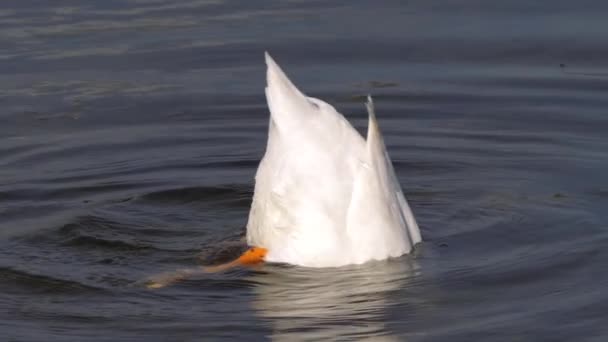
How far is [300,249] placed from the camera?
632 cm

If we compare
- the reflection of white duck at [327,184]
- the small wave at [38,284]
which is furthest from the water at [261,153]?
the reflection of white duck at [327,184]

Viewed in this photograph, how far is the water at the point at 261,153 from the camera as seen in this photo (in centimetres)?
589

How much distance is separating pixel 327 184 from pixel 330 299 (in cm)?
55

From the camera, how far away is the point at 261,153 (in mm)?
8430

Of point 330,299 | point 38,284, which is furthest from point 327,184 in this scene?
point 38,284

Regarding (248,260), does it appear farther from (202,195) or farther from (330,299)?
(202,195)

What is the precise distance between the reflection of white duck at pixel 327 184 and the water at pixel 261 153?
136 millimetres

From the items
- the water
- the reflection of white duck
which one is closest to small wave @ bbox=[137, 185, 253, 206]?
the water

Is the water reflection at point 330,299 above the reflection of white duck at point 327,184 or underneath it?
underneath

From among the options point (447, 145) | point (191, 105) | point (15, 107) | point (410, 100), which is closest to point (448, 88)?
point (410, 100)

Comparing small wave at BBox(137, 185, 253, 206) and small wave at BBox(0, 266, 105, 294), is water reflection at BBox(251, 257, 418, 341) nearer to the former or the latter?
small wave at BBox(0, 266, 105, 294)

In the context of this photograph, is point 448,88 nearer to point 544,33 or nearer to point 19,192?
point 544,33

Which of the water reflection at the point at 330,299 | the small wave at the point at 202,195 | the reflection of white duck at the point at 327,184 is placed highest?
the reflection of white duck at the point at 327,184

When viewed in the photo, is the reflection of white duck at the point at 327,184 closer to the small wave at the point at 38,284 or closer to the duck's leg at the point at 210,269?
the duck's leg at the point at 210,269
